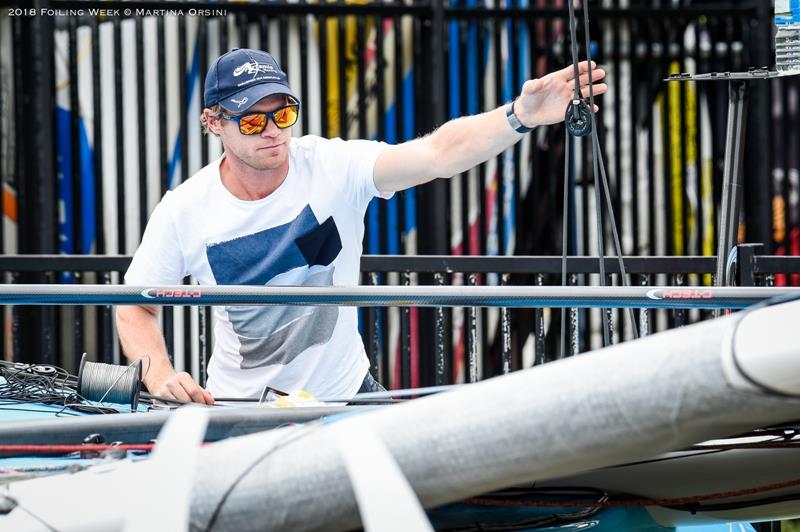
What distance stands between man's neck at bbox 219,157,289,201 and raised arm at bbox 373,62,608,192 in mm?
329

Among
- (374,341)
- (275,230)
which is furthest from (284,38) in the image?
(275,230)

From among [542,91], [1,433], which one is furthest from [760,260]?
[1,433]

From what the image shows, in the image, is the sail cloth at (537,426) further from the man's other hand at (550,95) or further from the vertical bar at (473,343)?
the vertical bar at (473,343)

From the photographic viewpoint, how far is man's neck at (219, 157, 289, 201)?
13.1 feet

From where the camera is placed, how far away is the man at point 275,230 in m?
3.88

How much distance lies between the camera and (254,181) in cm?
399

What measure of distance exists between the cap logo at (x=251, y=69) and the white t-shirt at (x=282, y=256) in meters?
0.34

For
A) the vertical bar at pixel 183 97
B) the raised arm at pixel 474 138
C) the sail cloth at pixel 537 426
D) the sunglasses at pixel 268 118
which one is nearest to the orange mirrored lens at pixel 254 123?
the sunglasses at pixel 268 118

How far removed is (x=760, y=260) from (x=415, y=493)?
155 inches

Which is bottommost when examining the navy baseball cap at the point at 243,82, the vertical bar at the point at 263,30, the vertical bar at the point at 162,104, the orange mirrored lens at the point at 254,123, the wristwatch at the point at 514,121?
the wristwatch at the point at 514,121

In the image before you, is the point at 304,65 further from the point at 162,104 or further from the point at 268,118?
the point at 268,118

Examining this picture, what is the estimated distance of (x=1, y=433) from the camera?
222cm

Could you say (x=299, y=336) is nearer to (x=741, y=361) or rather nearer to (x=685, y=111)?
(x=741, y=361)

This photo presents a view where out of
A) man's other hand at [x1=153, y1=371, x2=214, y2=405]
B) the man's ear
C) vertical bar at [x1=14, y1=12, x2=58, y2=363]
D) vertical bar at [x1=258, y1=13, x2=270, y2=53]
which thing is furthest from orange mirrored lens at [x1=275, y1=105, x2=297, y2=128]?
vertical bar at [x1=258, y1=13, x2=270, y2=53]
